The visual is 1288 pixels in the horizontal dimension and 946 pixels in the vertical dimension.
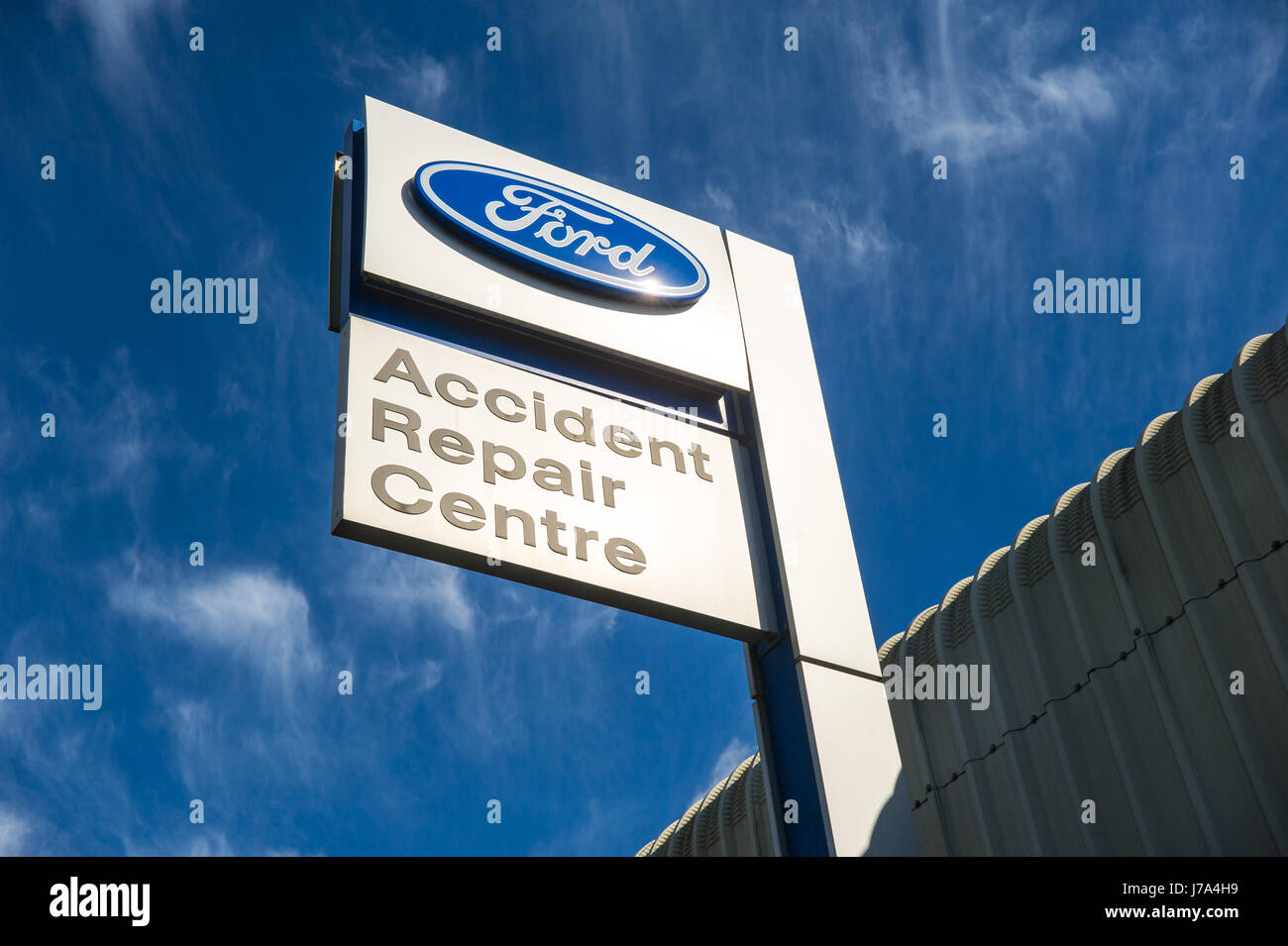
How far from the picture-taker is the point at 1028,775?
11164 mm

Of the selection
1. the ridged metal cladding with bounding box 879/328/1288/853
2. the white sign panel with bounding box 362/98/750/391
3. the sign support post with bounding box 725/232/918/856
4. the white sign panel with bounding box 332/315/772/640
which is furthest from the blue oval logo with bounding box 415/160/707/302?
the ridged metal cladding with bounding box 879/328/1288/853

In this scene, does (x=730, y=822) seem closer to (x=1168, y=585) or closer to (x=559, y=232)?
(x=1168, y=585)

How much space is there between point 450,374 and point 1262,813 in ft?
22.5

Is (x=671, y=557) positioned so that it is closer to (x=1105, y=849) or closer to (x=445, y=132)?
(x=445, y=132)

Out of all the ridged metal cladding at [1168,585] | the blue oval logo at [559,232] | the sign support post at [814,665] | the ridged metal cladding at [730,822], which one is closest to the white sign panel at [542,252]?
the blue oval logo at [559,232]

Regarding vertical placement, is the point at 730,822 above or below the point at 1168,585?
below

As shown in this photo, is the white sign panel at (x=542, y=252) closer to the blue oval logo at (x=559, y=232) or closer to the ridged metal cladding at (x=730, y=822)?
the blue oval logo at (x=559, y=232)

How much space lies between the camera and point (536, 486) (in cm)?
596

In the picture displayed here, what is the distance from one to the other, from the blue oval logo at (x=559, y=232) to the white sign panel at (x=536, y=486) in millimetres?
936

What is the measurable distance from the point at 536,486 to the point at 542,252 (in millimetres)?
1875

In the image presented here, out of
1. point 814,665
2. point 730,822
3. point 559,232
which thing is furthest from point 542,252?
point 730,822

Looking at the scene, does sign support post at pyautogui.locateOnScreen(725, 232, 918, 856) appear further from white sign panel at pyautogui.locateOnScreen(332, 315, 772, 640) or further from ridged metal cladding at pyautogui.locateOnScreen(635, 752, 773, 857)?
ridged metal cladding at pyautogui.locateOnScreen(635, 752, 773, 857)
